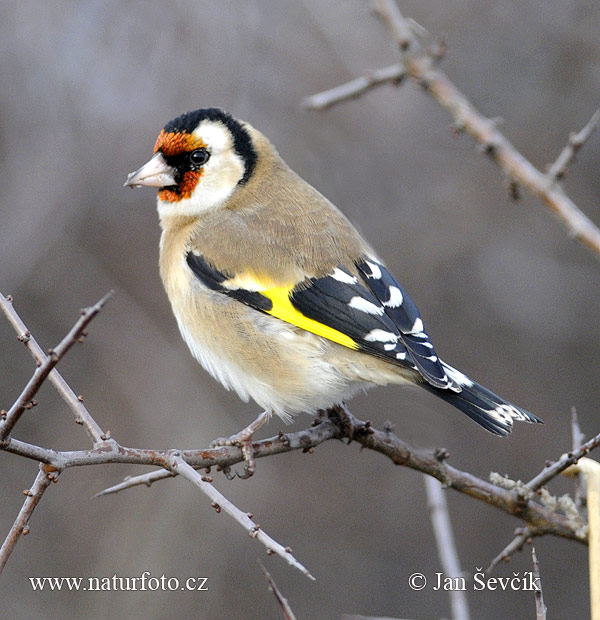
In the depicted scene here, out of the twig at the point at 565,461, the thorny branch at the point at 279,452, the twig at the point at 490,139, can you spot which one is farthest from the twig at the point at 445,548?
the twig at the point at 490,139

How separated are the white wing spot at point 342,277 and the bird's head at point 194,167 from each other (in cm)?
76

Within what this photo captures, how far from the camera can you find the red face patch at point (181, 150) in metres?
3.98

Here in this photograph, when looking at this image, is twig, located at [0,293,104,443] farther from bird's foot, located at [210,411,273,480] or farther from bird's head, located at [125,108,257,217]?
bird's head, located at [125,108,257,217]

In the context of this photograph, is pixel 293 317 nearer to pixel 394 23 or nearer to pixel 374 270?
pixel 374 270

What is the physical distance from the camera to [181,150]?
4000 mm

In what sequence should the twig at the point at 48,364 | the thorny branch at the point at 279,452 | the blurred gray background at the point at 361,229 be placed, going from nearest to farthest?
the twig at the point at 48,364 < the thorny branch at the point at 279,452 < the blurred gray background at the point at 361,229

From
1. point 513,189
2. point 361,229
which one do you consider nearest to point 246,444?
point 513,189

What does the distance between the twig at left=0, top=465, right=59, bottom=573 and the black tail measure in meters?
1.68

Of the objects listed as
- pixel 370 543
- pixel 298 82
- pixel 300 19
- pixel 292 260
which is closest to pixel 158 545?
pixel 370 543

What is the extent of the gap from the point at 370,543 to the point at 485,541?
90 centimetres

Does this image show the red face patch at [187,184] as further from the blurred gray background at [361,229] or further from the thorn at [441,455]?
the thorn at [441,455]

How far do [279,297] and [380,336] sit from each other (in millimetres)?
451

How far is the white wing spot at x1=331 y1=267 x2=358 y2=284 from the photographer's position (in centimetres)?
355

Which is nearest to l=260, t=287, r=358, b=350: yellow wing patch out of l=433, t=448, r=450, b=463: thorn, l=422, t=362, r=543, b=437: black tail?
l=422, t=362, r=543, b=437: black tail
